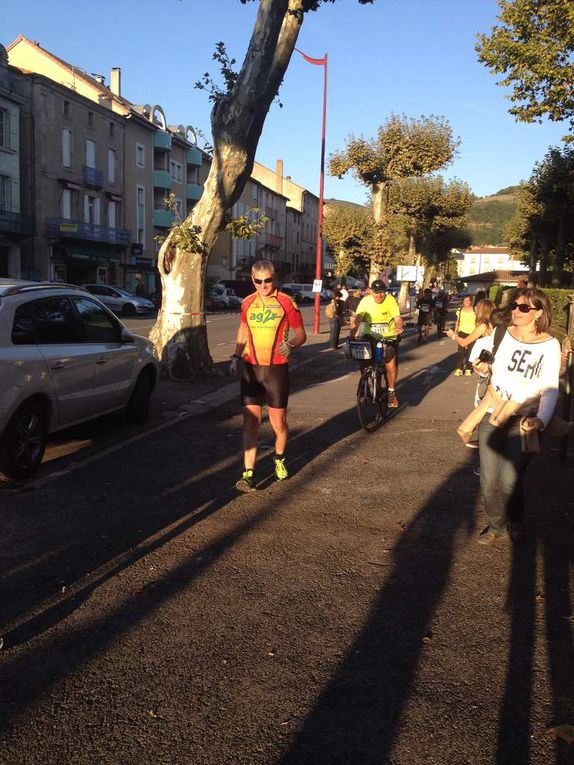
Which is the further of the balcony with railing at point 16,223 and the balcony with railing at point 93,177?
the balcony with railing at point 93,177

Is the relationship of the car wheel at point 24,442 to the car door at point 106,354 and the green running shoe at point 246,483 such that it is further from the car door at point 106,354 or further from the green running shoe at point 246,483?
the green running shoe at point 246,483

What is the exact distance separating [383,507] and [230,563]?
162 centimetres

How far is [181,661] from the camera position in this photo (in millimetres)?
3182

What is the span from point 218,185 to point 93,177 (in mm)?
33066

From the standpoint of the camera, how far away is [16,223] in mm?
35625

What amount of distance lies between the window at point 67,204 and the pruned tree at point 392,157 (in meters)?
15.0

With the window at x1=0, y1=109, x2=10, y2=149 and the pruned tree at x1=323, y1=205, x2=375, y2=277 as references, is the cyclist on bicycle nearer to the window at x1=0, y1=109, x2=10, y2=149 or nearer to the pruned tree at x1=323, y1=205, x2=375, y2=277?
the pruned tree at x1=323, y1=205, x2=375, y2=277

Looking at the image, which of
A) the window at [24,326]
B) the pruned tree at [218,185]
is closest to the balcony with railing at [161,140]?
the pruned tree at [218,185]

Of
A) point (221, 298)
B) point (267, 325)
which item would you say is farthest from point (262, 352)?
point (221, 298)

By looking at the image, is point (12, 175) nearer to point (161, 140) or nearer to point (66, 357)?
point (161, 140)

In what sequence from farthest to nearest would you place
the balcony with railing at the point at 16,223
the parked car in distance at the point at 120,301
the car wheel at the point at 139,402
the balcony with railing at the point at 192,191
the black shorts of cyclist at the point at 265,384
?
1. the balcony with railing at the point at 192,191
2. the balcony with railing at the point at 16,223
3. the parked car in distance at the point at 120,301
4. the car wheel at the point at 139,402
5. the black shorts of cyclist at the point at 265,384

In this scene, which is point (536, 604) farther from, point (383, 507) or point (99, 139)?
point (99, 139)

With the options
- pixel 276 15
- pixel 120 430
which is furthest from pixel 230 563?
pixel 276 15

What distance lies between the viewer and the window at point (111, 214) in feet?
148
